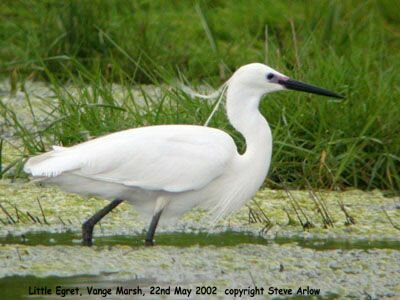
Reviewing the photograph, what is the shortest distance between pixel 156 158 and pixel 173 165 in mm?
85

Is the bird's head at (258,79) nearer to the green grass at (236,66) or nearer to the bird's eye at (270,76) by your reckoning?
the bird's eye at (270,76)

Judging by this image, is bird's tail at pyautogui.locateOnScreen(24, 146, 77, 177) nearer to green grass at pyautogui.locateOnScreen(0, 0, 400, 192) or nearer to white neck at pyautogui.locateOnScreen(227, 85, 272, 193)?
white neck at pyautogui.locateOnScreen(227, 85, 272, 193)

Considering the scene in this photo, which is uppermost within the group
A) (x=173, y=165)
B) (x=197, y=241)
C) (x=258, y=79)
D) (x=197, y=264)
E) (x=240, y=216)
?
(x=258, y=79)

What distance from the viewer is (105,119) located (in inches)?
267

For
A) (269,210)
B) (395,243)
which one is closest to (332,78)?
(269,210)

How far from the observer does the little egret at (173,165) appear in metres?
5.36

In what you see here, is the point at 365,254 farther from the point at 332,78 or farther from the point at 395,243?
the point at 332,78

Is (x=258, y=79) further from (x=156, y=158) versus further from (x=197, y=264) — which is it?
(x=197, y=264)

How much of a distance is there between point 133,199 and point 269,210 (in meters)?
0.85

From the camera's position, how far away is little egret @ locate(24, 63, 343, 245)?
5.36 meters

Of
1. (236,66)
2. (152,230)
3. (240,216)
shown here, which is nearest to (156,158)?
(152,230)

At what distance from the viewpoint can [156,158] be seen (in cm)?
545

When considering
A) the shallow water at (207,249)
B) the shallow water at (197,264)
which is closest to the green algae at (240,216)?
the shallow water at (207,249)

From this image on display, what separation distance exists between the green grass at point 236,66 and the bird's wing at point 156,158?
1062mm
